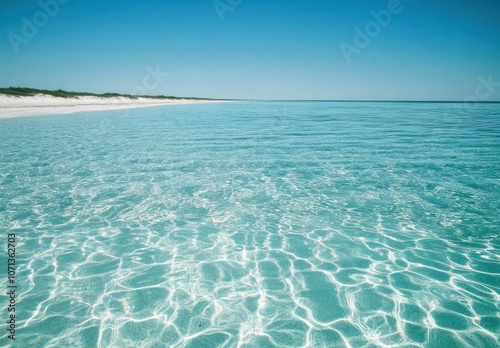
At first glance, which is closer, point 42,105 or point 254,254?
point 254,254

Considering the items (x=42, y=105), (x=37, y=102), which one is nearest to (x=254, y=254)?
(x=42, y=105)

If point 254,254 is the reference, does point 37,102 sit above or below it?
above

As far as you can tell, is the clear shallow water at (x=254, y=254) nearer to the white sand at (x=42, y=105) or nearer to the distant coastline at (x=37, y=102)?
the white sand at (x=42, y=105)

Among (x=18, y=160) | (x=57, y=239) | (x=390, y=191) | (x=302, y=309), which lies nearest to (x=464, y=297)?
(x=302, y=309)

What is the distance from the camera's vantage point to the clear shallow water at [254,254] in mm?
3631

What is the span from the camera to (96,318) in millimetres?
3734

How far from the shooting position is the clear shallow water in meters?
3.63

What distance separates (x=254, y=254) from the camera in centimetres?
530

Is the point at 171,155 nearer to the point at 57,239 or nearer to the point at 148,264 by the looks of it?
the point at 57,239

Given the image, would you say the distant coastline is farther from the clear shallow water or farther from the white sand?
the clear shallow water

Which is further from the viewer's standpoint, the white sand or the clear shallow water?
the white sand

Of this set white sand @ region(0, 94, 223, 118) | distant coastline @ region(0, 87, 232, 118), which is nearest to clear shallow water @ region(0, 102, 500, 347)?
white sand @ region(0, 94, 223, 118)

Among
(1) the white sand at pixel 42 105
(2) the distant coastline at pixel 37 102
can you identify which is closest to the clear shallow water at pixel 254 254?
(1) the white sand at pixel 42 105

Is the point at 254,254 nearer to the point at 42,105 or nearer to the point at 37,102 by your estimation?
the point at 42,105
